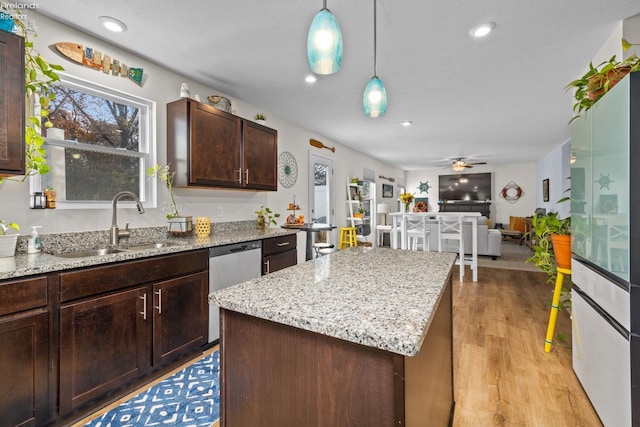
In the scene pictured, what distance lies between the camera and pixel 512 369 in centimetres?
220

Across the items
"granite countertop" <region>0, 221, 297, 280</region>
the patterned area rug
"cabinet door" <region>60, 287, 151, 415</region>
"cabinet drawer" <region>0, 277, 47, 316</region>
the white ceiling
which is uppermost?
the white ceiling

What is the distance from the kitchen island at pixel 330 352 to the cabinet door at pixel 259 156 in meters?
2.32

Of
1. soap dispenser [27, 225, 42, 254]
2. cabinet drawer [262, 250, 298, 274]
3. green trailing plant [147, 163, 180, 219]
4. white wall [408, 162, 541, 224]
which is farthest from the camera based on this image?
white wall [408, 162, 541, 224]

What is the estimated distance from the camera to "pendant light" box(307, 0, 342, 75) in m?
1.24

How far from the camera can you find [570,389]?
194cm

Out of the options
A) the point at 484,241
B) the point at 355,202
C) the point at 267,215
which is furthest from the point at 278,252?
the point at 484,241

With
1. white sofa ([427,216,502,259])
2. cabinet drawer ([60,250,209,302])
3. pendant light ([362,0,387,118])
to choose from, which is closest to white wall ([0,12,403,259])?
cabinet drawer ([60,250,209,302])

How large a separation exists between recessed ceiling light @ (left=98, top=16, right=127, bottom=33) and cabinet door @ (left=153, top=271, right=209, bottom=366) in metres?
1.82

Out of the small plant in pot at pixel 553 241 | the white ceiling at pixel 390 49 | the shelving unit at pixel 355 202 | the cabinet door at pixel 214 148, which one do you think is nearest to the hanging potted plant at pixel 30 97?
the white ceiling at pixel 390 49

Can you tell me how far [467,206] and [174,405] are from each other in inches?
404

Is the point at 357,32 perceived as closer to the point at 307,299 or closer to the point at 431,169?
the point at 307,299

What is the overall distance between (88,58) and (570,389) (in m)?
4.01

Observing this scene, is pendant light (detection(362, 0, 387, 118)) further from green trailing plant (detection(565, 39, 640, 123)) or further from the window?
the window

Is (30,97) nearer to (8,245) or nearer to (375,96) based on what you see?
(8,245)
